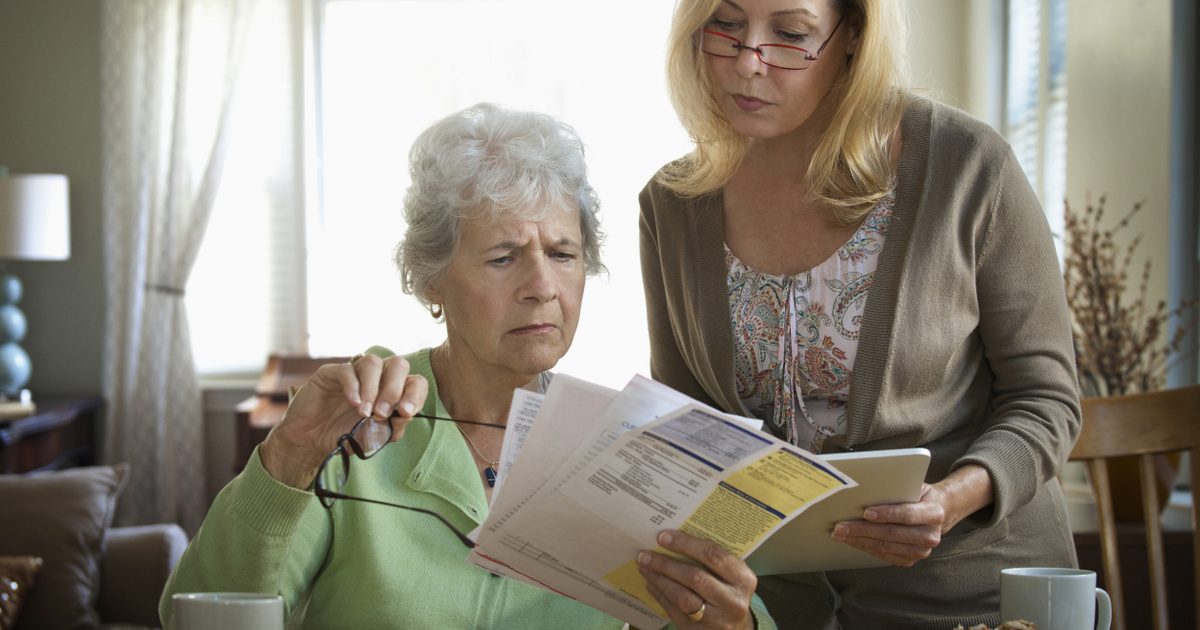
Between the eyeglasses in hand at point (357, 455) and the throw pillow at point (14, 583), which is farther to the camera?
the throw pillow at point (14, 583)

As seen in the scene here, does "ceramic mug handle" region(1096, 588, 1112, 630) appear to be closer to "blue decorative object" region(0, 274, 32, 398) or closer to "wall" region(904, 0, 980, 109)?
"wall" region(904, 0, 980, 109)

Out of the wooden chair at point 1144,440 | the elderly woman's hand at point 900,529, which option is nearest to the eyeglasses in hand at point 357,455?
the elderly woman's hand at point 900,529

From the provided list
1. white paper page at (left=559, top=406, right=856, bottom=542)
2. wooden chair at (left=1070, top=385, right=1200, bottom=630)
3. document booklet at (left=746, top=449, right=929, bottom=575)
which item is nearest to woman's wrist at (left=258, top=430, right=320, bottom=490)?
white paper page at (left=559, top=406, right=856, bottom=542)

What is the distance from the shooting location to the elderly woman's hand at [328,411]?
131 centimetres

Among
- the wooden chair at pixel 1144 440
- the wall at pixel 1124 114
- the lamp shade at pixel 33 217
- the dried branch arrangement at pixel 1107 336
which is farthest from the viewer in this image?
the lamp shade at pixel 33 217

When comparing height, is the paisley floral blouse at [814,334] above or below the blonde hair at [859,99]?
below

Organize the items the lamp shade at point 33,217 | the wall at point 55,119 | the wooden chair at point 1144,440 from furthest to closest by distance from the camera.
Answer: the wall at point 55,119 → the lamp shade at point 33,217 → the wooden chair at point 1144,440

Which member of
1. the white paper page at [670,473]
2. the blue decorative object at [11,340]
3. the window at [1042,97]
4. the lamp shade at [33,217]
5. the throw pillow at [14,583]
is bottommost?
the throw pillow at [14,583]

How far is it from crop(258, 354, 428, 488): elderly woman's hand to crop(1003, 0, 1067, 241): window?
3002 mm

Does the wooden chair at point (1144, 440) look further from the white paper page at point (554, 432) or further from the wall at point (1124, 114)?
the wall at point (1124, 114)

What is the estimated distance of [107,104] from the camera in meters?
5.25

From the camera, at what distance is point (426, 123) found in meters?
5.38

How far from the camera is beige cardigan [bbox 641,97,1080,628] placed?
1.53m

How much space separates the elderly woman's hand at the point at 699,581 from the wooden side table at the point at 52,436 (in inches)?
A: 143
